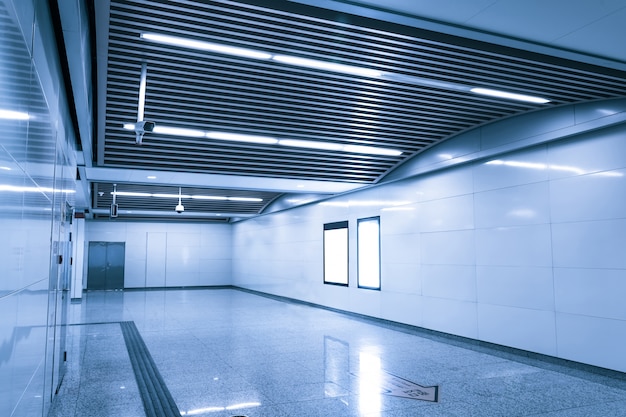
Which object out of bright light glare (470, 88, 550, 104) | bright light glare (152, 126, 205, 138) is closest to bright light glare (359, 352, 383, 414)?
bright light glare (470, 88, 550, 104)

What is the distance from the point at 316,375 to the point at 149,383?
7.02 feet

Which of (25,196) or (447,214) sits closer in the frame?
(25,196)

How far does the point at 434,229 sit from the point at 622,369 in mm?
4226

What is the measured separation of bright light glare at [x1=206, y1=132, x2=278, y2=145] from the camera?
26.2ft

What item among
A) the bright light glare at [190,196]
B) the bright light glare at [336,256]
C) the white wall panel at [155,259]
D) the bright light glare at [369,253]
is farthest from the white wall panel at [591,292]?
the white wall panel at [155,259]

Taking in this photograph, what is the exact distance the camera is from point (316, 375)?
20.9ft

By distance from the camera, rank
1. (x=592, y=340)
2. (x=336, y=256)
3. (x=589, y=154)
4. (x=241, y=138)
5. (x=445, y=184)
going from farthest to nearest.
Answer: (x=336, y=256), (x=445, y=184), (x=241, y=138), (x=589, y=154), (x=592, y=340)

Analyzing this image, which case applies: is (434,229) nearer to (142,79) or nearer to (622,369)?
(622,369)

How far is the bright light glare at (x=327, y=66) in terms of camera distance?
17.1ft

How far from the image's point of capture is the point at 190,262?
2347cm

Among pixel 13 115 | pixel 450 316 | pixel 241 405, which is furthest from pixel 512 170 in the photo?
pixel 13 115

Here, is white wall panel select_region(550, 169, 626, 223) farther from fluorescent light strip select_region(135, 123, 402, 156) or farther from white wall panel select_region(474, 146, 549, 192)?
fluorescent light strip select_region(135, 123, 402, 156)

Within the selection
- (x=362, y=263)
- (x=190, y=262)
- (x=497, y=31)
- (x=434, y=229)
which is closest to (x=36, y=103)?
(x=497, y=31)

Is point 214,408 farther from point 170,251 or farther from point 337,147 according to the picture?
point 170,251
